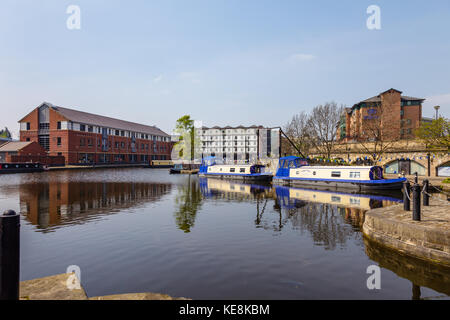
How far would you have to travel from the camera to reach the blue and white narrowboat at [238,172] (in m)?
36.7

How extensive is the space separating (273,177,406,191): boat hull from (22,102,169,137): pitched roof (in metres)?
55.2

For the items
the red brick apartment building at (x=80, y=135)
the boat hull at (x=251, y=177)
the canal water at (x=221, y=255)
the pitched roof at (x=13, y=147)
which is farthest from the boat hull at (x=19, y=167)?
the canal water at (x=221, y=255)

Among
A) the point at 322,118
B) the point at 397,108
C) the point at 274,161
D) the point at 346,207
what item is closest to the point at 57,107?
the point at 274,161

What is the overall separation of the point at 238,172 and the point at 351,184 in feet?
57.2

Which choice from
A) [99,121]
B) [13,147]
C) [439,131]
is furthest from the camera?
[99,121]

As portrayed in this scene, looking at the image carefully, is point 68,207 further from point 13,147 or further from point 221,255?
point 13,147

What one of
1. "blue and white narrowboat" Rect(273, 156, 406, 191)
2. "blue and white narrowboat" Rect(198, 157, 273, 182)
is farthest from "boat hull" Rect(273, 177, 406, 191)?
"blue and white narrowboat" Rect(198, 157, 273, 182)

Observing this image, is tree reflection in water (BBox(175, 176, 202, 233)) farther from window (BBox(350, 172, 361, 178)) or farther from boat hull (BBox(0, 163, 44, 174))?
boat hull (BBox(0, 163, 44, 174))

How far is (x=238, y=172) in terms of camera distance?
129 ft

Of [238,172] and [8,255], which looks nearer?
[8,255]

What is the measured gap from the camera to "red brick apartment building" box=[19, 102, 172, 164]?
199 feet

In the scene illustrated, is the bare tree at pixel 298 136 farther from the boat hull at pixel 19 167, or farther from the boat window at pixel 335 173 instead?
the boat hull at pixel 19 167

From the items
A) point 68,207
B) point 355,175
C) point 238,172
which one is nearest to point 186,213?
point 68,207
